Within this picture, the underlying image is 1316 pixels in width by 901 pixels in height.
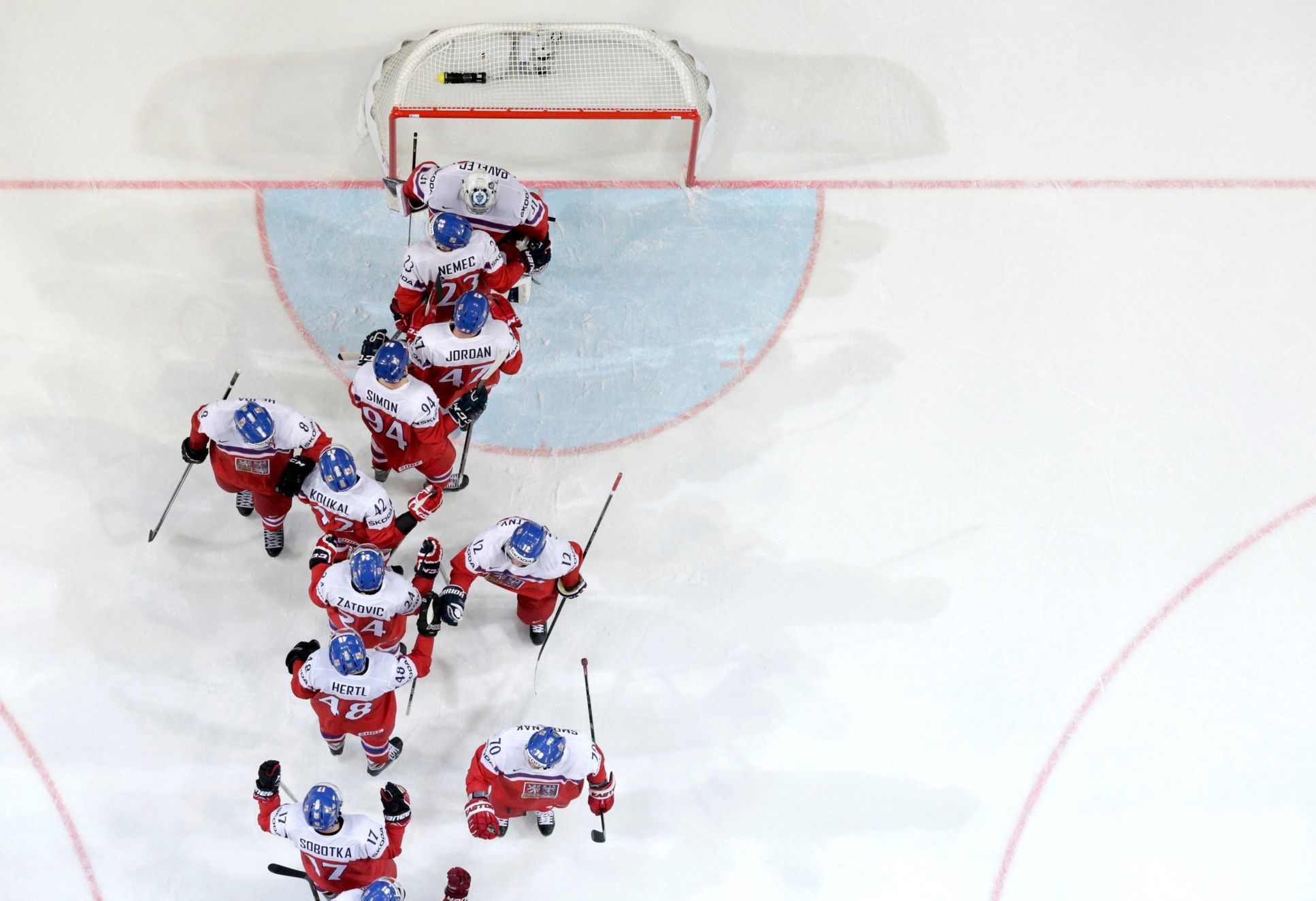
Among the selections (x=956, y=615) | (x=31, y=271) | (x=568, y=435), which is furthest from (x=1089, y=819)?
(x=31, y=271)

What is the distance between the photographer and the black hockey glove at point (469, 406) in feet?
18.8

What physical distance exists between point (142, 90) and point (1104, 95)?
5.88 metres

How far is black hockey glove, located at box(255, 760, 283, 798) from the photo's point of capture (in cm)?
541

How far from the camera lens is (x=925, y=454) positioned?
6527 mm

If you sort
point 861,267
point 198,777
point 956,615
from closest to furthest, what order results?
point 198,777 < point 956,615 < point 861,267

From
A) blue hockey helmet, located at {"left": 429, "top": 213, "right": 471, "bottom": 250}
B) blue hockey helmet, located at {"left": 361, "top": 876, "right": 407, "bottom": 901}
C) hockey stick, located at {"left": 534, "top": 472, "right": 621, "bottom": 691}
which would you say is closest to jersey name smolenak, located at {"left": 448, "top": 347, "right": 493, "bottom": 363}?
blue hockey helmet, located at {"left": 429, "top": 213, "right": 471, "bottom": 250}

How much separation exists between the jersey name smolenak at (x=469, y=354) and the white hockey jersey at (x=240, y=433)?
30.6 inches

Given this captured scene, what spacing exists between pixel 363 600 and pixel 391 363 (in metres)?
1.11

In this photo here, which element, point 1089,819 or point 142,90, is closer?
point 1089,819

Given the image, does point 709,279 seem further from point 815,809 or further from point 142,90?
point 142,90

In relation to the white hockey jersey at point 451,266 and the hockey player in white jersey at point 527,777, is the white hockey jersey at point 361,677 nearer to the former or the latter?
the hockey player in white jersey at point 527,777

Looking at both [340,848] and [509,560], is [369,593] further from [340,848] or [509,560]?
[340,848]

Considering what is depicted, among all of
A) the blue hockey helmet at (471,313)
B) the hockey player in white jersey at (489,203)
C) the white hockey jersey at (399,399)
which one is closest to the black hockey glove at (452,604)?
the white hockey jersey at (399,399)

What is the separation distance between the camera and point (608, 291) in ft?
21.9
